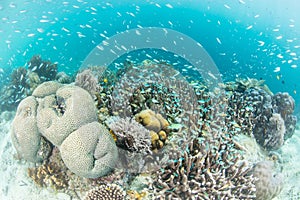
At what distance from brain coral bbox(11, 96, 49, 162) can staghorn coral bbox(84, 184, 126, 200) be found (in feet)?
6.17

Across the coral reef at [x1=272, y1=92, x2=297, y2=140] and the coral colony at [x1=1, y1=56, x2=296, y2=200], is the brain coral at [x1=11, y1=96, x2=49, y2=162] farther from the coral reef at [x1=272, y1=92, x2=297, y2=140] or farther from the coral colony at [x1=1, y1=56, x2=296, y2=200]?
the coral reef at [x1=272, y1=92, x2=297, y2=140]

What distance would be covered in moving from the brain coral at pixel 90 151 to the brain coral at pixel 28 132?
0.96m

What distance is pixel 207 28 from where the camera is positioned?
7456cm

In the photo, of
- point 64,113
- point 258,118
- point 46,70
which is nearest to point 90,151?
point 64,113

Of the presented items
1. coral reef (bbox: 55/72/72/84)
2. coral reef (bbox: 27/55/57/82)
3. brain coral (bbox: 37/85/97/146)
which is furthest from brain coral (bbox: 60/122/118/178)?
coral reef (bbox: 27/55/57/82)

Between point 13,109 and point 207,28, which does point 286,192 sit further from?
point 207,28

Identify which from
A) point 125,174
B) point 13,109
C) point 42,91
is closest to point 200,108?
point 125,174

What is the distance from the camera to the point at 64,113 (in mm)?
5176

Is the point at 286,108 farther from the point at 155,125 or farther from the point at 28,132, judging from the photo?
the point at 28,132

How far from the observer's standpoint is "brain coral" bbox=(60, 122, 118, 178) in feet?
15.6

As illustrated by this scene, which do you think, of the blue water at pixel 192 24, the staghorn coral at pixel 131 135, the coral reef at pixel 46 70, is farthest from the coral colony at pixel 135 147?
the blue water at pixel 192 24

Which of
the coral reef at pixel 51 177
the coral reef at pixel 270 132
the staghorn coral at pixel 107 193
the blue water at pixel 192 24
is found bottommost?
the blue water at pixel 192 24

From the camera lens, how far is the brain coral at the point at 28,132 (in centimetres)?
543

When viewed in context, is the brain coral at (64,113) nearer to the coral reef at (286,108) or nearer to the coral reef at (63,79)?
the coral reef at (63,79)
